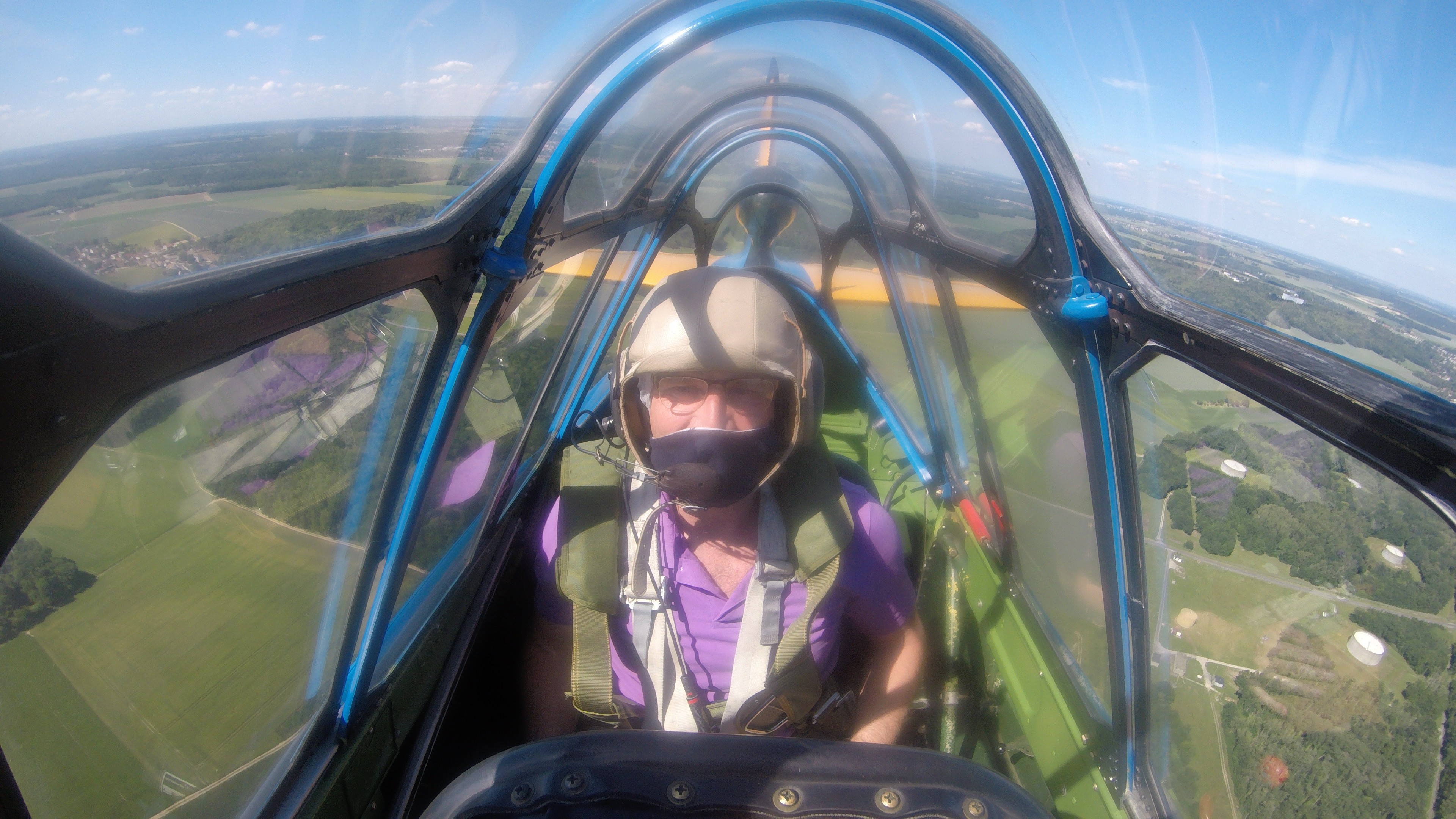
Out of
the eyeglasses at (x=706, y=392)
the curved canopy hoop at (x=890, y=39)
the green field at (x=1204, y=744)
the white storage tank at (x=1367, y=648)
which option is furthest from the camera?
the eyeglasses at (x=706, y=392)

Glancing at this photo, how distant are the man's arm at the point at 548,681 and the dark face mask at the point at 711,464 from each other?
0.58 meters

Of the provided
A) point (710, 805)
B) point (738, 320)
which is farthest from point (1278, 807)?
point (738, 320)

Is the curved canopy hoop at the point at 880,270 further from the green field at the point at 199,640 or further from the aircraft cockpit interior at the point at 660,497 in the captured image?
the green field at the point at 199,640

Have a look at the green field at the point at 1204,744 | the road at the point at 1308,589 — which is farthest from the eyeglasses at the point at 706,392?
the green field at the point at 1204,744

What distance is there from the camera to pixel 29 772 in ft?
2.16

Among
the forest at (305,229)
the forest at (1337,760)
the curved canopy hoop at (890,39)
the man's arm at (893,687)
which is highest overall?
the curved canopy hoop at (890,39)

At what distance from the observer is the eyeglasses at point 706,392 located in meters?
1.62

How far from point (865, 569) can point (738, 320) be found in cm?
81

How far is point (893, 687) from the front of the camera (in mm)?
1803

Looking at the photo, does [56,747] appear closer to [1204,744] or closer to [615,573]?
[615,573]

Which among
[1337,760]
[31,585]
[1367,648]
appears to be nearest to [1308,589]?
[1367,648]

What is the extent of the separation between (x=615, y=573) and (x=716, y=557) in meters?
0.30

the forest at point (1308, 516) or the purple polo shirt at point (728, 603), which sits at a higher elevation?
the forest at point (1308, 516)

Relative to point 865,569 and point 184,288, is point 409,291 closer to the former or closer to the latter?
point 184,288
